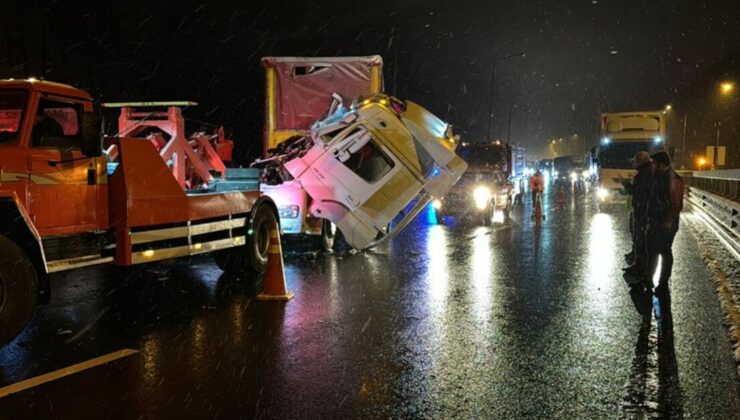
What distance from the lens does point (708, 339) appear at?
6574mm

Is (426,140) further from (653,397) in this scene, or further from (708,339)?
(653,397)

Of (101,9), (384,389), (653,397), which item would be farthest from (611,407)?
(101,9)

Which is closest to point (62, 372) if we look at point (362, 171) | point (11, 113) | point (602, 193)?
point (11, 113)

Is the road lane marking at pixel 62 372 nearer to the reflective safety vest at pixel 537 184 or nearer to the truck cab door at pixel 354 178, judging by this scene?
the truck cab door at pixel 354 178

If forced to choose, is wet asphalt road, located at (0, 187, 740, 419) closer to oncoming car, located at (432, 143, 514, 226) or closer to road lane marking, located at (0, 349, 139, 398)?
road lane marking, located at (0, 349, 139, 398)

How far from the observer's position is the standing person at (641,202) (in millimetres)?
9203

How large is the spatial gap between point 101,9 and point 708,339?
2461 cm

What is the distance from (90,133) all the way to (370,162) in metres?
5.66

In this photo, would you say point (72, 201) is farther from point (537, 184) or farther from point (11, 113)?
point (537, 184)

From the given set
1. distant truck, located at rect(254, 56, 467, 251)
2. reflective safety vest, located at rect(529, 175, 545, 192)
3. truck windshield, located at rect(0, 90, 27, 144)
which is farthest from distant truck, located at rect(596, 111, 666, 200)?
truck windshield, located at rect(0, 90, 27, 144)

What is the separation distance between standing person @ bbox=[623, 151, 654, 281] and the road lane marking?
6540 mm

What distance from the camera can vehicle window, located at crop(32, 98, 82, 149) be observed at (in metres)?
7.20

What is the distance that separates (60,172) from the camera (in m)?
7.25

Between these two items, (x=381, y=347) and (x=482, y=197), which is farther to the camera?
(x=482, y=197)
